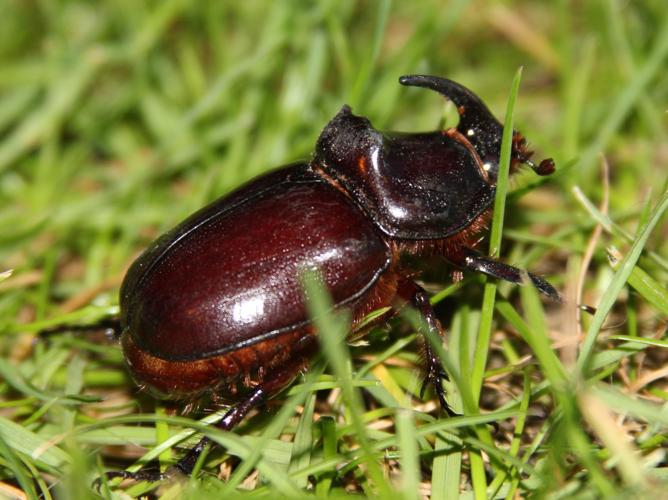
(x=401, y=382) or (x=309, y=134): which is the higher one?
(x=309, y=134)

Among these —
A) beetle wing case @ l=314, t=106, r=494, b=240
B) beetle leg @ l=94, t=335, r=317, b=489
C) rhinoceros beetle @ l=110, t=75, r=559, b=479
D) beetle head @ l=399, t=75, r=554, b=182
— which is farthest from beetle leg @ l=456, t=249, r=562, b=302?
beetle leg @ l=94, t=335, r=317, b=489

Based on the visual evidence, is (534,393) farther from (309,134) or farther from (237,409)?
(309,134)

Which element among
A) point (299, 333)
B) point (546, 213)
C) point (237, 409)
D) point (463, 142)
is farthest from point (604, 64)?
point (237, 409)

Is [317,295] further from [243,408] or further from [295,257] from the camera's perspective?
[243,408]

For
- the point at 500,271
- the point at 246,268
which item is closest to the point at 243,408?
the point at 246,268

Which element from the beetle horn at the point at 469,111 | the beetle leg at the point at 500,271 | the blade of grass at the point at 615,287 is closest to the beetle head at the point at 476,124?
the beetle horn at the point at 469,111

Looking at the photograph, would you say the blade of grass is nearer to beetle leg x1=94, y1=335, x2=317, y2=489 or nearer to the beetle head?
the beetle head
